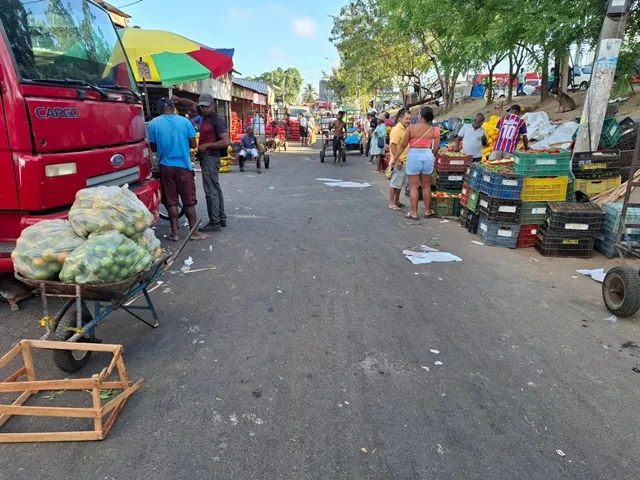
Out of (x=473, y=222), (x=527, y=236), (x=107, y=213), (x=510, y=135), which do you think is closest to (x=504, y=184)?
(x=527, y=236)

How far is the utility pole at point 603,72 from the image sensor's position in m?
6.95

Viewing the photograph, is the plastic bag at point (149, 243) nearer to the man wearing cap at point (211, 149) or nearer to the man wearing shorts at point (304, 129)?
the man wearing cap at point (211, 149)

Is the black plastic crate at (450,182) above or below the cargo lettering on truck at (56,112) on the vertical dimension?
below

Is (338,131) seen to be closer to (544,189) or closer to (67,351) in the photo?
(544,189)

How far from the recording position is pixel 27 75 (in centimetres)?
352

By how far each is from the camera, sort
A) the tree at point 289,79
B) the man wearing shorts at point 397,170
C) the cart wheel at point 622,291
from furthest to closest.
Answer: the tree at point 289,79, the man wearing shorts at point 397,170, the cart wheel at point 622,291

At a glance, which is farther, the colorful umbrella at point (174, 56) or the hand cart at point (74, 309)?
the colorful umbrella at point (174, 56)

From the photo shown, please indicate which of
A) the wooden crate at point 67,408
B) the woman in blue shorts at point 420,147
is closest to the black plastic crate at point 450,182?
the woman in blue shorts at point 420,147

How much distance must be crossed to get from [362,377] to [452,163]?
6381mm

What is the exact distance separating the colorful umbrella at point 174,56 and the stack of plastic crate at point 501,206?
20.3 ft

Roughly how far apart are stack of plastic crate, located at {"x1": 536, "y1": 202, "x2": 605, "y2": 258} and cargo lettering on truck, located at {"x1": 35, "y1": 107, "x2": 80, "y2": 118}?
6.00 m

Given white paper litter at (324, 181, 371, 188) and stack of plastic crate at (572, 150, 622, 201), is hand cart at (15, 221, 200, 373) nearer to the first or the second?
stack of plastic crate at (572, 150, 622, 201)

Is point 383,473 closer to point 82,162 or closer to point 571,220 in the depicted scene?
point 82,162

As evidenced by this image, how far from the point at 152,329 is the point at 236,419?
1498mm
